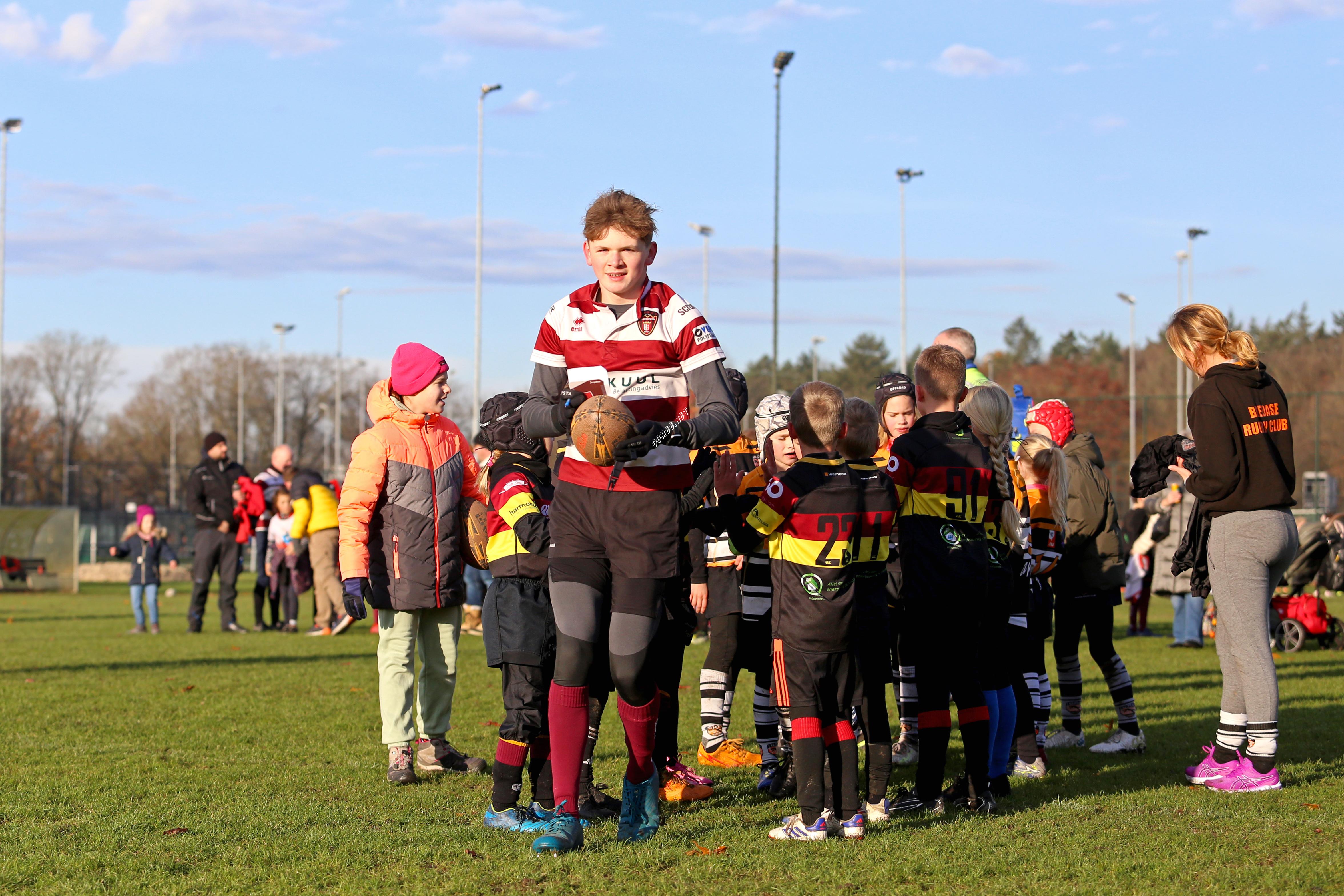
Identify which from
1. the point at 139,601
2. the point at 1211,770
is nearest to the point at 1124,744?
the point at 1211,770

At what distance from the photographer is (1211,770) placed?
19.2 ft

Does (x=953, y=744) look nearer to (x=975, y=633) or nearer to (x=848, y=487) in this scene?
(x=975, y=633)

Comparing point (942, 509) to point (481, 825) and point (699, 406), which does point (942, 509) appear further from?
point (481, 825)

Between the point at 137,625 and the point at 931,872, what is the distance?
559 inches

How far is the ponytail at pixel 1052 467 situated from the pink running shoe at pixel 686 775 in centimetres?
221

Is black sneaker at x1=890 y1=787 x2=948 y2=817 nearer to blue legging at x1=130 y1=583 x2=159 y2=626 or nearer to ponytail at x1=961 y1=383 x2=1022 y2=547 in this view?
ponytail at x1=961 y1=383 x2=1022 y2=547

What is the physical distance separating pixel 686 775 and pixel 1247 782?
251 centimetres

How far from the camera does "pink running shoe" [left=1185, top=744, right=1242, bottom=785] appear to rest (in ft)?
19.0

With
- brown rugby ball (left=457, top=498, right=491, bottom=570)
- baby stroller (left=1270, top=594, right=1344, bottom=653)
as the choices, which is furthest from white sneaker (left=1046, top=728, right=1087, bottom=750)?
baby stroller (left=1270, top=594, right=1344, bottom=653)

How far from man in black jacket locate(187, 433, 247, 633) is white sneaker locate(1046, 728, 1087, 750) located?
11.4 meters

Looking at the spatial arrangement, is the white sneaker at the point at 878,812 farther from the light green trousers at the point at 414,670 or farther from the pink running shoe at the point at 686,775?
the light green trousers at the point at 414,670

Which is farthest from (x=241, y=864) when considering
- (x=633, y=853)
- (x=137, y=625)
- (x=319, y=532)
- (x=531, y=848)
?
(x=137, y=625)

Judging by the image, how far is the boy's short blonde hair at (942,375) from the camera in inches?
211

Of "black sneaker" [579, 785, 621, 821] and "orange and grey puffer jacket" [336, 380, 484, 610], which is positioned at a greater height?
"orange and grey puffer jacket" [336, 380, 484, 610]
